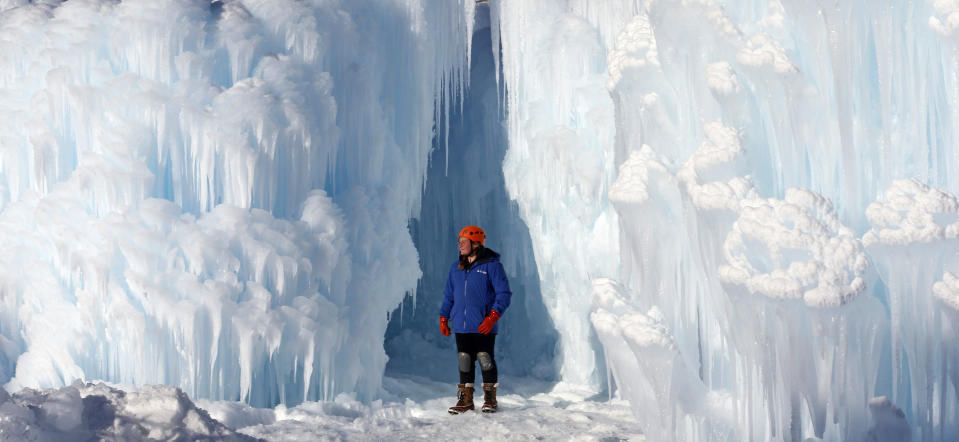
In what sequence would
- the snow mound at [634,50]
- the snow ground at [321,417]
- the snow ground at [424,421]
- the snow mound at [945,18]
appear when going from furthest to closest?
the snow ground at [424,421] < the snow mound at [634,50] < the snow mound at [945,18] < the snow ground at [321,417]

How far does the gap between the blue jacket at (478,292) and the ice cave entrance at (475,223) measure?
3.42 metres

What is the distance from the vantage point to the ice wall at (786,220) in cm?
405

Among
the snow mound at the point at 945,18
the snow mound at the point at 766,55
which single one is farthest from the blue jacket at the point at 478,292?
the snow mound at the point at 945,18

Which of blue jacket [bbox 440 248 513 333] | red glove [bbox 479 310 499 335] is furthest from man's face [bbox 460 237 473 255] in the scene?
red glove [bbox 479 310 499 335]

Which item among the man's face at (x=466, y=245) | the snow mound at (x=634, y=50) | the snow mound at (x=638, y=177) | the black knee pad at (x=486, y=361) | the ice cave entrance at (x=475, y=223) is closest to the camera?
the snow mound at (x=638, y=177)

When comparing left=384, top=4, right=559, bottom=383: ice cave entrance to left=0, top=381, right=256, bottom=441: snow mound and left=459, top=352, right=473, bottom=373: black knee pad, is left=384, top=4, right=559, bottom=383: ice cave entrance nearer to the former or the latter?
left=459, top=352, right=473, bottom=373: black knee pad

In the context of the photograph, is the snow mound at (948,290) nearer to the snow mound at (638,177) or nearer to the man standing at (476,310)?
the snow mound at (638,177)

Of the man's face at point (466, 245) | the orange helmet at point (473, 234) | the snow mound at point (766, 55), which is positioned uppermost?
the snow mound at point (766, 55)

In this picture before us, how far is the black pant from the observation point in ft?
22.2

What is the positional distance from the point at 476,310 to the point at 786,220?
3174mm

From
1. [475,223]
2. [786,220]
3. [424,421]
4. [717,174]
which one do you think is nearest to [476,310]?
[424,421]

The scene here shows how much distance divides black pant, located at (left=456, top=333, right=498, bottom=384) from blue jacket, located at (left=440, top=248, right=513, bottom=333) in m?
0.07

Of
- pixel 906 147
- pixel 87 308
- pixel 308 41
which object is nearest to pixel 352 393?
pixel 87 308

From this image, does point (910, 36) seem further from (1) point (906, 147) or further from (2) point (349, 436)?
(2) point (349, 436)
